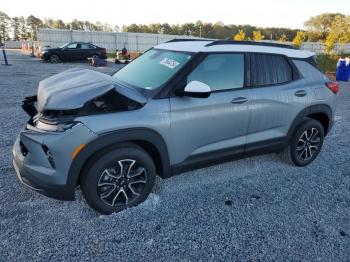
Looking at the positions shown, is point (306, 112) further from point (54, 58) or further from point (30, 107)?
point (54, 58)

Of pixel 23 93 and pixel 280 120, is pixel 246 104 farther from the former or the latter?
pixel 23 93

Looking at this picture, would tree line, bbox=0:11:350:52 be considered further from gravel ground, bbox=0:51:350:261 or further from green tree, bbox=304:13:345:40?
gravel ground, bbox=0:51:350:261

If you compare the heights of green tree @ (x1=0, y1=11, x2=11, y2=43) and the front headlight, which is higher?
green tree @ (x1=0, y1=11, x2=11, y2=43)

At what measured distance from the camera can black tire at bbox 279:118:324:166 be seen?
13.4 ft

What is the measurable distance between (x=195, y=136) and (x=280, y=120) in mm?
1336

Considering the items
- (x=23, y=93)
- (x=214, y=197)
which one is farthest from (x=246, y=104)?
(x=23, y=93)

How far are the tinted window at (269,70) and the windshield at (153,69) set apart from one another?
88 cm

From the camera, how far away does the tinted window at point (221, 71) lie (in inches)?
126

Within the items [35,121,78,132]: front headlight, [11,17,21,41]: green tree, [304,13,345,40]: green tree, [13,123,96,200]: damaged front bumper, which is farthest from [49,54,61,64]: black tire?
[304,13,345,40]: green tree

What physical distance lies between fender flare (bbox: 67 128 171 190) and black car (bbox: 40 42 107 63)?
1912 cm

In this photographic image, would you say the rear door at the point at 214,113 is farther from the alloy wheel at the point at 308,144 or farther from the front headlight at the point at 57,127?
the alloy wheel at the point at 308,144

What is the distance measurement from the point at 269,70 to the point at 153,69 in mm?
1492

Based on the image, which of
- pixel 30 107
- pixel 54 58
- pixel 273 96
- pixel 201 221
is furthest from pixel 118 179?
pixel 54 58

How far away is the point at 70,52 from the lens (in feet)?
65.2
